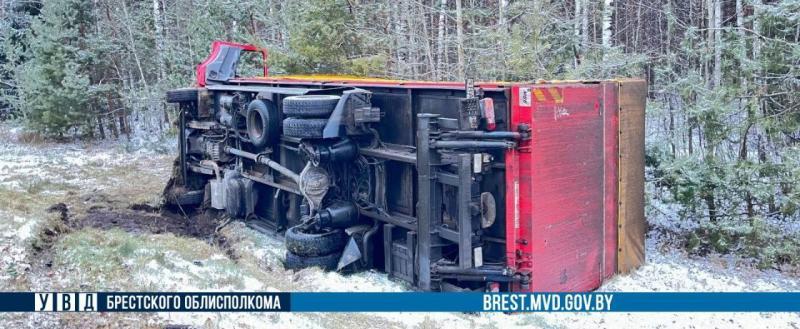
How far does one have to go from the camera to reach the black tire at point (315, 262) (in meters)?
7.78

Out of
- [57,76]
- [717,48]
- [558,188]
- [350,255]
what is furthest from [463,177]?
[57,76]

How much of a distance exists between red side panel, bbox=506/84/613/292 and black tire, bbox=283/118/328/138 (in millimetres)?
2139

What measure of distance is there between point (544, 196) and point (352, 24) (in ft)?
34.2

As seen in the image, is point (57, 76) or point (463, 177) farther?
point (57, 76)

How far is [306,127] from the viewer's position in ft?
24.6

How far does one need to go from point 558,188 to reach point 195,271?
3.55 m

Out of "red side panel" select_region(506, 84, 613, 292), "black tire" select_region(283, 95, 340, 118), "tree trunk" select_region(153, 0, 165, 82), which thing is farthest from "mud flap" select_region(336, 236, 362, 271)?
"tree trunk" select_region(153, 0, 165, 82)

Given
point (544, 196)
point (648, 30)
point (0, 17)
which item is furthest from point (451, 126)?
point (0, 17)

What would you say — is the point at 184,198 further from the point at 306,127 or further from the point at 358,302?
the point at 358,302

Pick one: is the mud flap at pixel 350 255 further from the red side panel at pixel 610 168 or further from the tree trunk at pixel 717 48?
the tree trunk at pixel 717 48

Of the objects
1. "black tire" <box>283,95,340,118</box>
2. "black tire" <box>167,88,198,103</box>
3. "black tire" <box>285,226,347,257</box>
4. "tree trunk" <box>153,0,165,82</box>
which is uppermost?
"tree trunk" <box>153,0,165,82</box>

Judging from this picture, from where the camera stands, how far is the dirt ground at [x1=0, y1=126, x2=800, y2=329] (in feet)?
18.5

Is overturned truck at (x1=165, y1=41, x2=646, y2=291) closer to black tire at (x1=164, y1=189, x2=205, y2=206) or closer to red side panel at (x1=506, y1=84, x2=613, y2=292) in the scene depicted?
red side panel at (x1=506, y1=84, x2=613, y2=292)

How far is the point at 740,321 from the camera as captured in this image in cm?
648
